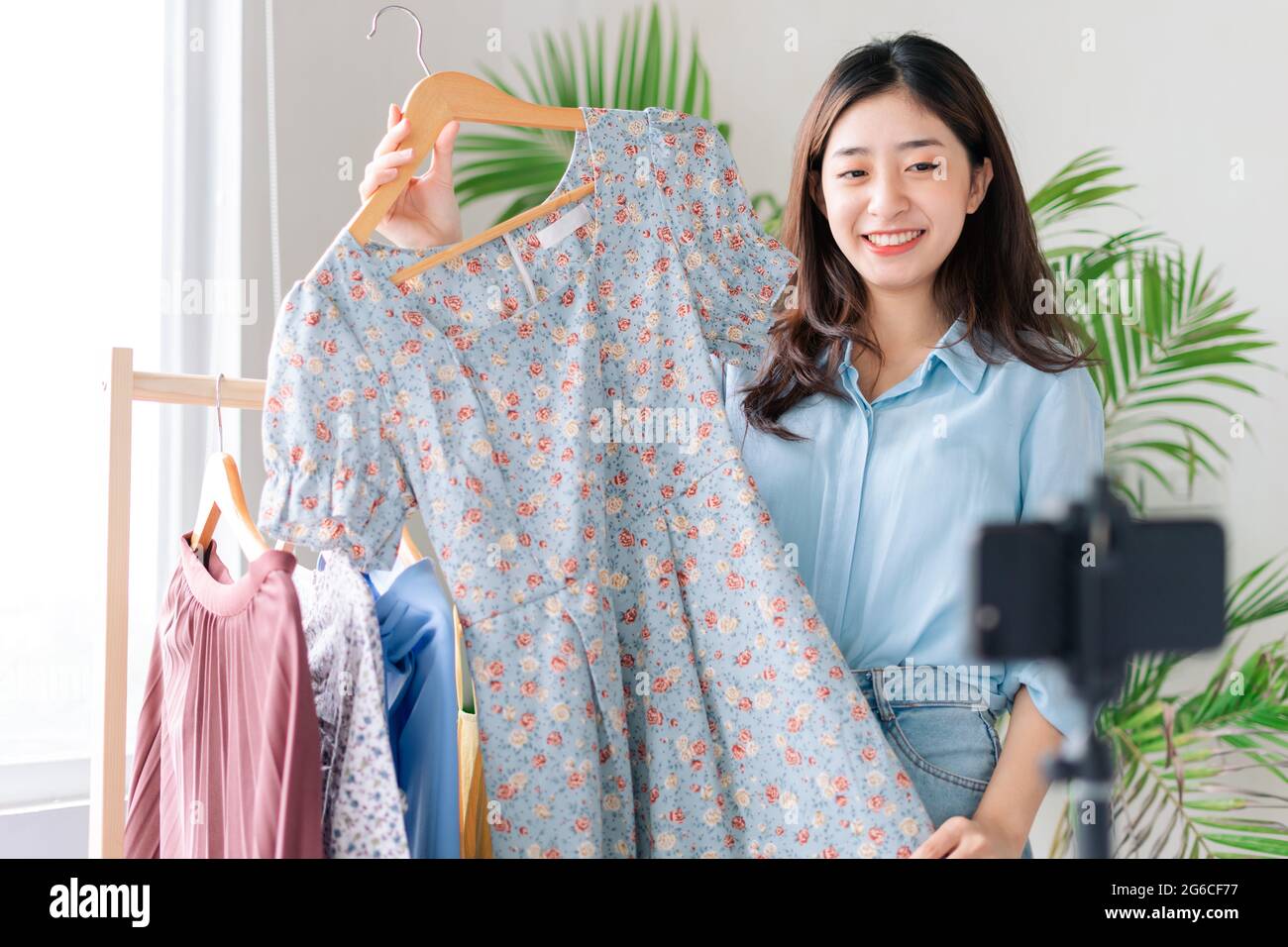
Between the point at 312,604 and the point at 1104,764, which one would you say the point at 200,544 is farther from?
the point at 1104,764

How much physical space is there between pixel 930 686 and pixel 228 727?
0.66 metres

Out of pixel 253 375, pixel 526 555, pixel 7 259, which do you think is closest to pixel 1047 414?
pixel 526 555

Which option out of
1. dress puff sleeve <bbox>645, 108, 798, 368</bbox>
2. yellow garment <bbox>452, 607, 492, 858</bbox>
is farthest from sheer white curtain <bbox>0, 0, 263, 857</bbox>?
dress puff sleeve <bbox>645, 108, 798, 368</bbox>

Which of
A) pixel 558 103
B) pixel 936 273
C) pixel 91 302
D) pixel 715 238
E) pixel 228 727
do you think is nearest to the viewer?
pixel 228 727

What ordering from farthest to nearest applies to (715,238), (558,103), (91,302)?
(558,103), (91,302), (715,238)

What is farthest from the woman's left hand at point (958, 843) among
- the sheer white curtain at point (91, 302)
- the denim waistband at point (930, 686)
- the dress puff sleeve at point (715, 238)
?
the sheer white curtain at point (91, 302)

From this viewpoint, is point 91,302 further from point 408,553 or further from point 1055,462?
point 1055,462

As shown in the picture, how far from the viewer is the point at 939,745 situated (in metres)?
1.05

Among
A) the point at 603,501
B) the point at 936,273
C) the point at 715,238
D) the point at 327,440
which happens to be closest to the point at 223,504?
the point at 327,440

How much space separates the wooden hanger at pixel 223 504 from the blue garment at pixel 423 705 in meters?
0.15

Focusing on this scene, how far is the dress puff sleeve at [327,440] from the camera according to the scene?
82cm

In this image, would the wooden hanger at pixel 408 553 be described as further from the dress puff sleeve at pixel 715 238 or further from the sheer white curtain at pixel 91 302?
the sheer white curtain at pixel 91 302

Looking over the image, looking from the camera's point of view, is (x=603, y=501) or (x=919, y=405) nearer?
(x=603, y=501)

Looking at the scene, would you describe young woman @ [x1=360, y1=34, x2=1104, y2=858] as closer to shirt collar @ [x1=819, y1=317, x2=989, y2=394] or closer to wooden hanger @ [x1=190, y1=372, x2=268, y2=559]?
shirt collar @ [x1=819, y1=317, x2=989, y2=394]
